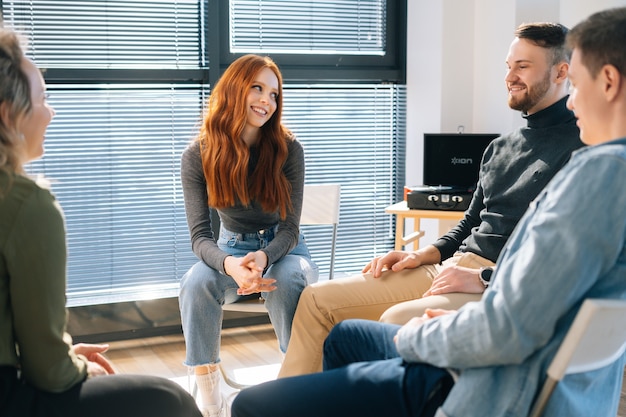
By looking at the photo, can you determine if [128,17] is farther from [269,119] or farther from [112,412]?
[112,412]

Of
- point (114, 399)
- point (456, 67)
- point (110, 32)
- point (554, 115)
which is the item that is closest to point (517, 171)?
point (554, 115)

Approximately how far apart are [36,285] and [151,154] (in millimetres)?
2863

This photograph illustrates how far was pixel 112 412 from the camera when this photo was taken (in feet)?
5.32

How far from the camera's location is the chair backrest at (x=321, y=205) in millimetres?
3604

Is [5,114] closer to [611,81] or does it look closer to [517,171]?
[611,81]

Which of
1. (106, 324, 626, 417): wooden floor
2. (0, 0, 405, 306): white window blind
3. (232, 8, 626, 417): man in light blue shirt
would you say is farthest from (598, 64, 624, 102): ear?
(0, 0, 405, 306): white window blind

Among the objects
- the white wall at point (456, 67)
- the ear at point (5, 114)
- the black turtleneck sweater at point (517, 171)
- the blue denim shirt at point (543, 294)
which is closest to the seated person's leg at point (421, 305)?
the black turtleneck sweater at point (517, 171)

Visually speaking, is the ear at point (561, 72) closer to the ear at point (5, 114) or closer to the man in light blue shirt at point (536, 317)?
the man in light blue shirt at point (536, 317)

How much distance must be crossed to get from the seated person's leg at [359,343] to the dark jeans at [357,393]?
133mm

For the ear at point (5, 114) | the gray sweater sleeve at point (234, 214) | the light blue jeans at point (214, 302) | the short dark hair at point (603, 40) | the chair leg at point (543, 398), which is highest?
the short dark hair at point (603, 40)

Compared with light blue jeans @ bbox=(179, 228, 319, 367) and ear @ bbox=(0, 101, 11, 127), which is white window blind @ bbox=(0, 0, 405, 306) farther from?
ear @ bbox=(0, 101, 11, 127)

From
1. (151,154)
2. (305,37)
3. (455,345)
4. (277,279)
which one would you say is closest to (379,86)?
(305,37)

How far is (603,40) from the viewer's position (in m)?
1.59

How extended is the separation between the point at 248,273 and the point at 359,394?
1102mm
